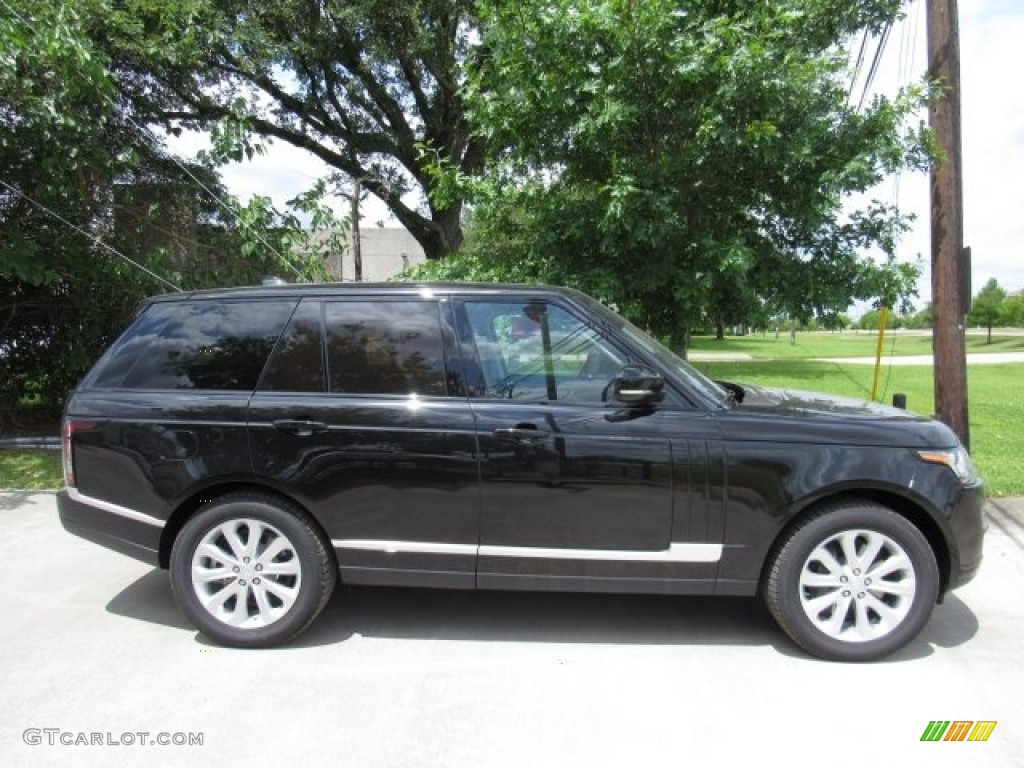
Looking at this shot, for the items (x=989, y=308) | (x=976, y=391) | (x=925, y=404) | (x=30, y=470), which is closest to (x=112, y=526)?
(x=30, y=470)

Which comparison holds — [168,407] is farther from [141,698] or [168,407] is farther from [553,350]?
[553,350]

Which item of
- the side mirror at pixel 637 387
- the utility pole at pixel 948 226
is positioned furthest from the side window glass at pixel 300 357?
the utility pole at pixel 948 226

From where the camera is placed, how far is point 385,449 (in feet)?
11.8

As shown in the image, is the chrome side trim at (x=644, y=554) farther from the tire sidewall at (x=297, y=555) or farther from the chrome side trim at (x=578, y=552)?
the tire sidewall at (x=297, y=555)

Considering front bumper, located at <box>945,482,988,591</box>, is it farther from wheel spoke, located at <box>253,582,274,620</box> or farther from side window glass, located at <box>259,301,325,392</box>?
wheel spoke, located at <box>253,582,274,620</box>

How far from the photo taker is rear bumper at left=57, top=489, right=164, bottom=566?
3791mm

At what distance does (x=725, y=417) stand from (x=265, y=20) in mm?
12069

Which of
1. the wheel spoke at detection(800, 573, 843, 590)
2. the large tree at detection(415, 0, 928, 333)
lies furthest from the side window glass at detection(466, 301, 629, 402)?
the large tree at detection(415, 0, 928, 333)

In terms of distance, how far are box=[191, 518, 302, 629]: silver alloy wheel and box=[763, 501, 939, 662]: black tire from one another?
237 centimetres

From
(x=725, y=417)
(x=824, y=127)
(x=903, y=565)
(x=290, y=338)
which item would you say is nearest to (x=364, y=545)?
(x=290, y=338)

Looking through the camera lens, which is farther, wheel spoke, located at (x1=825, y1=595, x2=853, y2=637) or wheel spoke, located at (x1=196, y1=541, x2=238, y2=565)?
wheel spoke, located at (x1=196, y1=541, x2=238, y2=565)

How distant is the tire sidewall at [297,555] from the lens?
3.65 m

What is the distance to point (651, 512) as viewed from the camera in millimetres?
3504

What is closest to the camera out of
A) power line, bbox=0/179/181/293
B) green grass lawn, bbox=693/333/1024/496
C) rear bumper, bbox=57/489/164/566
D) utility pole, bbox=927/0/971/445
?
rear bumper, bbox=57/489/164/566
